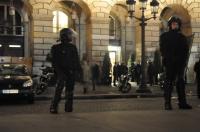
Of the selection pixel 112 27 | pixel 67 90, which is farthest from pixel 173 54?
pixel 112 27

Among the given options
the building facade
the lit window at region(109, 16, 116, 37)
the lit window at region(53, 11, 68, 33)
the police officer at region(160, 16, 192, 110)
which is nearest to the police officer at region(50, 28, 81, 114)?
the police officer at region(160, 16, 192, 110)

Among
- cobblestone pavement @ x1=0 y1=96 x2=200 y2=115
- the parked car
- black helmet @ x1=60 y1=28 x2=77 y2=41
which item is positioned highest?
black helmet @ x1=60 y1=28 x2=77 y2=41

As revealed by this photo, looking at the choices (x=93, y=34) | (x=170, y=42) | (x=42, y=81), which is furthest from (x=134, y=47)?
(x=170, y=42)

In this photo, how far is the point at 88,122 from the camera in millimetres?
8773

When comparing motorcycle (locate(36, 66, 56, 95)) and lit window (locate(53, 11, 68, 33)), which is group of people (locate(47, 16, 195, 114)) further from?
Answer: lit window (locate(53, 11, 68, 33))

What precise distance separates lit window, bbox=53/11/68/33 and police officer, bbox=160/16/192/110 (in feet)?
99.1

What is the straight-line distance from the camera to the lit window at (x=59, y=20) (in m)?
41.1

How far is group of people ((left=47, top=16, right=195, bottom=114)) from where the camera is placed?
431 inches

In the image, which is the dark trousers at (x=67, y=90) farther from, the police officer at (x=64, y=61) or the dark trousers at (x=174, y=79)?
the dark trousers at (x=174, y=79)

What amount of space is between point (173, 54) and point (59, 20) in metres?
31.0

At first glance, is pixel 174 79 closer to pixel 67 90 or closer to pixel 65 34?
pixel 67 90

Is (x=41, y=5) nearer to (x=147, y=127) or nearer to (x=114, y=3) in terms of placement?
(x=114, y=3)

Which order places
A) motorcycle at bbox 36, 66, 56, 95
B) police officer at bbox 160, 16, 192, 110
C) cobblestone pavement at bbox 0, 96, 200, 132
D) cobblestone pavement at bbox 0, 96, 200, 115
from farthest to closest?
1. motorcycle at bbox 36, 66, 56, 95
2. cobblestone pavement at bbox 0, 96, 200, 115
3. police officer at bbox 160, 16, 192, 110
4. cobblestone pavement at bbox 0, 96, 200, 132

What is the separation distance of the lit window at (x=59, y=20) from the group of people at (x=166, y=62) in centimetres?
2932
